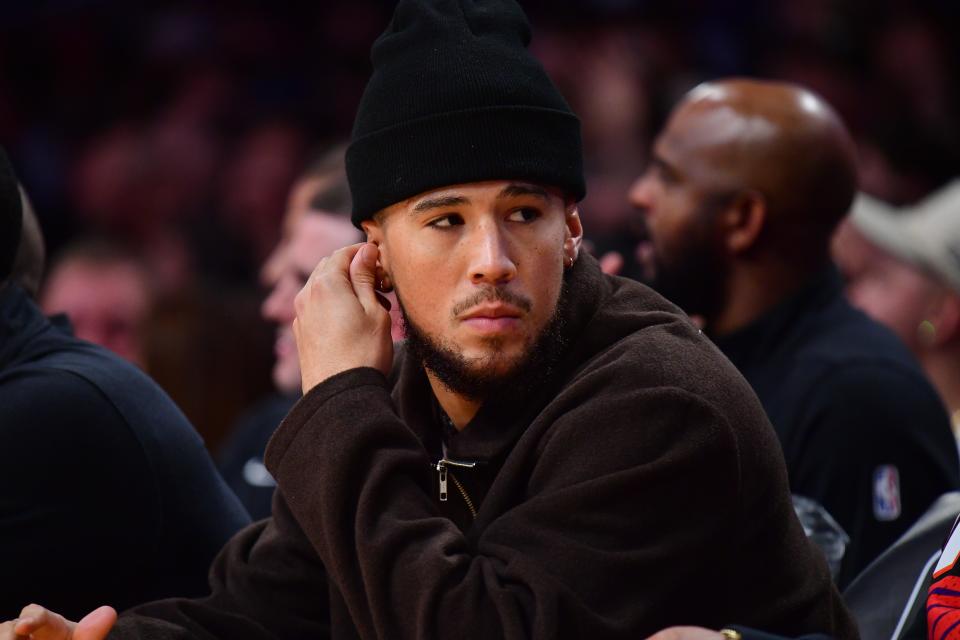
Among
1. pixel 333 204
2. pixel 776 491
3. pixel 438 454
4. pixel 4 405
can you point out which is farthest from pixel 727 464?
pixel 333 204

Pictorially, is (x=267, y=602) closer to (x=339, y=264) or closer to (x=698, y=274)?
(x=339, y=264)

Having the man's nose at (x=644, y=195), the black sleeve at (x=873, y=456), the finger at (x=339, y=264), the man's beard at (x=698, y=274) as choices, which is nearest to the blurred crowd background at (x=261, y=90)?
the man's nose at (x=644, y=195)

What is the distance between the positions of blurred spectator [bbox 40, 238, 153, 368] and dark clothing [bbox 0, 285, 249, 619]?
301cm

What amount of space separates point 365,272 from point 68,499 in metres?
0.79

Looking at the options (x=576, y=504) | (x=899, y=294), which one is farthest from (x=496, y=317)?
(x=899, y=294)

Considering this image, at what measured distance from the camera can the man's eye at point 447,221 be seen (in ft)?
10.3

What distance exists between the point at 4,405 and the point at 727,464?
154cm

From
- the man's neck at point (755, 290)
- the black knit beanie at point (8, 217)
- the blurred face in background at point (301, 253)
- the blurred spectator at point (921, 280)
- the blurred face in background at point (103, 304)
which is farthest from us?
the blurred face in background at point (103, 304)

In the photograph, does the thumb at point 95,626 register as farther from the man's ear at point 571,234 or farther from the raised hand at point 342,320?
the man's ear at point 571,234

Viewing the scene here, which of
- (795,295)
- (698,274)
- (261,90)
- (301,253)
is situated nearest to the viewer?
(795,295)

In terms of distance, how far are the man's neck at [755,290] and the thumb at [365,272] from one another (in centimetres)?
195

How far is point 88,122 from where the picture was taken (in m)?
9.32

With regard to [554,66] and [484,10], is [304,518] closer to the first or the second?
[484,10]

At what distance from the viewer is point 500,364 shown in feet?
10.2
